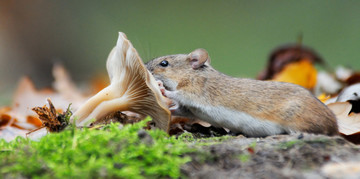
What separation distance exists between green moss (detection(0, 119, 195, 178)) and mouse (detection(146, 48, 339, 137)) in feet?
4.21

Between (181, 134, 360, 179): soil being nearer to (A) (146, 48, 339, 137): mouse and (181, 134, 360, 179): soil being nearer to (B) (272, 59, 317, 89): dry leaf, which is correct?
(A) (146, 48, 339, 137): mouse

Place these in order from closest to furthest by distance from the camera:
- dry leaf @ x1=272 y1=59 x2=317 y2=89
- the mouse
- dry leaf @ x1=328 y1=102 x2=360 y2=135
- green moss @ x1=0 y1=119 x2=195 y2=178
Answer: green moss @ x1=0 y1=119 x2=195 y2=178 → the mouse → dry leaf @ x1=328 y1=102 x2=360 y2=135 → dry leaf @ x1=272 y1=59 x2=317 y2=89

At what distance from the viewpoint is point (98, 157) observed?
232cm

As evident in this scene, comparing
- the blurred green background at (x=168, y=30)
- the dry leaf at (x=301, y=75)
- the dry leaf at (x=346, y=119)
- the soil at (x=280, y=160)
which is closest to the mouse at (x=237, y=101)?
the dry leaf at (x=346, y=119)

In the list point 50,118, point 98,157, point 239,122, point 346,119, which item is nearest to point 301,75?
point 346,119

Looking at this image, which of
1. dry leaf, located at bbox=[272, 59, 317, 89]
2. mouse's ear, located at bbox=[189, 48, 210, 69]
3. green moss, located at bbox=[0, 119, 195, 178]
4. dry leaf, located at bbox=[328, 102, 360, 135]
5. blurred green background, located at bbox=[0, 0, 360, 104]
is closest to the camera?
green moss, located at bbox=[0, 119, 195, 178]

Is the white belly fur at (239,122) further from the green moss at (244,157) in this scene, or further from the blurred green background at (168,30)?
the blurred green background at (168,30)

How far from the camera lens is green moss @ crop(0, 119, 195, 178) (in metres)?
2.11

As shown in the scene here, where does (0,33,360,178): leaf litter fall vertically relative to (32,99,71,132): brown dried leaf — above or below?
below

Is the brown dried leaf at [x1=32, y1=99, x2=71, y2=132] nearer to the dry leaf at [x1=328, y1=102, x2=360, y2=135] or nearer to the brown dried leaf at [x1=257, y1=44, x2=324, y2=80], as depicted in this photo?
the dry leaf at [x1=328, y1=102, x2=360, y2=135]

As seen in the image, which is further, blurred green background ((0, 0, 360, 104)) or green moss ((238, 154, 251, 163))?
blurred green background ((0, 0, 360, 104))

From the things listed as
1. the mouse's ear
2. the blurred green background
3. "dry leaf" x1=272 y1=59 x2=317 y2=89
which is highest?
the blurred green background

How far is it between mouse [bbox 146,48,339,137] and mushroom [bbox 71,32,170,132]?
0.54 metres

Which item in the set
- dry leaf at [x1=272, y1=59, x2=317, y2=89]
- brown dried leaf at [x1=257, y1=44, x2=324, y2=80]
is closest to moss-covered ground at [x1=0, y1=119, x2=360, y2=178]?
dry leaf at [x1=272, y1=59, x2=317, y2=89]
